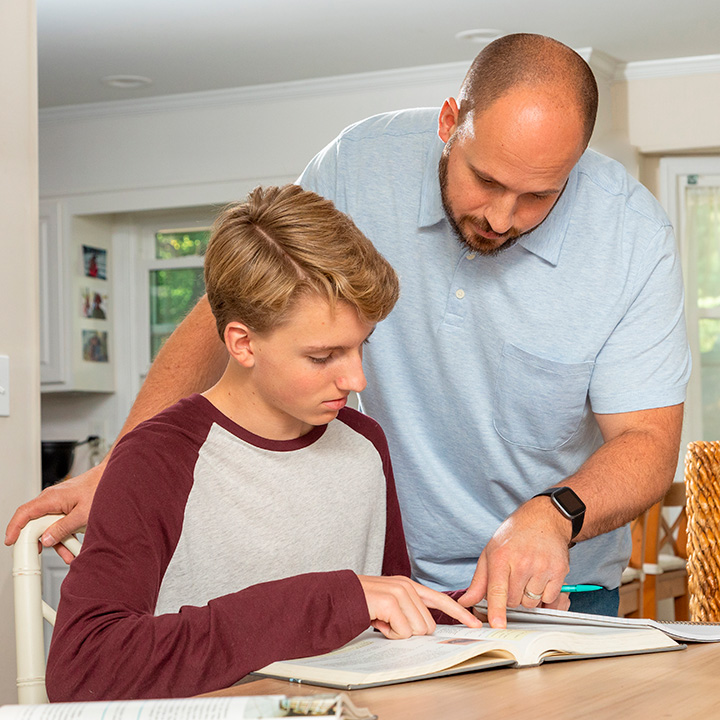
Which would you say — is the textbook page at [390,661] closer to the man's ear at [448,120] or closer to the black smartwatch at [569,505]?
the black smartwatch at [569,505]

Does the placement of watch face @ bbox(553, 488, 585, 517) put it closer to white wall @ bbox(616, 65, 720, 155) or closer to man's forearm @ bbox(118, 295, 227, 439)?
man's forearm @ bbox(118, 295, 227, 439)

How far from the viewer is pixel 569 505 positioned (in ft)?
4.23

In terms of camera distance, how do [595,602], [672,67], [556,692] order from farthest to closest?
[672,67], [595,602], [556,692]

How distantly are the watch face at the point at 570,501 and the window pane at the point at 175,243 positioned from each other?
412cm

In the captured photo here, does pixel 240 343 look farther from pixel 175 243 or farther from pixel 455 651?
pixel 175 243

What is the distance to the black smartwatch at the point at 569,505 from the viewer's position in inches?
50.4

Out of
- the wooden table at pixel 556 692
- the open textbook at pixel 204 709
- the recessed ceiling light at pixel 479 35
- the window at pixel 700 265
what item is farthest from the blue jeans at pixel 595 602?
the window at pixel 700 265

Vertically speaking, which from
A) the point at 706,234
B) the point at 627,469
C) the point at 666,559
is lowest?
the point at 666,559

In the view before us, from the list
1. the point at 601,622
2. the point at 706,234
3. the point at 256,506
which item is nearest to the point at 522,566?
the point at 601,622

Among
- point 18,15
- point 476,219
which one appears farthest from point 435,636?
point 18,15

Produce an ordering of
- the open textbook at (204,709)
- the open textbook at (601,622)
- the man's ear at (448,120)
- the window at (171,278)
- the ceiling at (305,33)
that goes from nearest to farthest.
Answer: the open textbook at (204,709)
the open textbook at (601,622)
the man's ear at (448,120)
the ceiling at (305,33)
the window at (171,278)

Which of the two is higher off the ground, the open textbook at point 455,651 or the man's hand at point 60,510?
the man's hand at point 60,510

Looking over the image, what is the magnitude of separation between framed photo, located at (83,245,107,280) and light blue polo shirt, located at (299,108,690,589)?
3732 millimetres

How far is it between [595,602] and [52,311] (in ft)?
12.6
